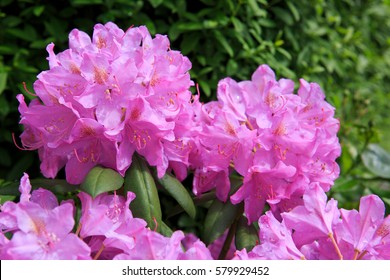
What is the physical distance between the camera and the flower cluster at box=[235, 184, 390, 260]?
4.79 ft

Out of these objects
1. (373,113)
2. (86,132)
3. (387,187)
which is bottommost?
(387,187)

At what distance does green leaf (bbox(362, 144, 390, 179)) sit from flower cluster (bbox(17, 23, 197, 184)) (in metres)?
1.17

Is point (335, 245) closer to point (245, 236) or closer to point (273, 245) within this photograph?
point (273, 245)

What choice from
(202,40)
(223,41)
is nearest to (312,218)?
(223,41)

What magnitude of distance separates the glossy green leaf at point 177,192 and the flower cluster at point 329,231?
0.22 m

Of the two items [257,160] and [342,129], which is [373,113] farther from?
[257,160]

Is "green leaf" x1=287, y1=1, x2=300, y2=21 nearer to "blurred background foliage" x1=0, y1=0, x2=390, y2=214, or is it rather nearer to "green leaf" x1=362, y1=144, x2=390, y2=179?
"blurred background foliage" x1=0, y1=0, x2=390, y2=214

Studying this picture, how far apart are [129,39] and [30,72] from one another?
1003 millimetres

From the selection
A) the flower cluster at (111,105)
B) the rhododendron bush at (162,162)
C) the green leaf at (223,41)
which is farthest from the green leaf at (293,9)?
the flower cluster at (111,105)

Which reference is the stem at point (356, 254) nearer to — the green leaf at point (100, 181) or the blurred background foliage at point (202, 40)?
the green leaf at point (100, 181)

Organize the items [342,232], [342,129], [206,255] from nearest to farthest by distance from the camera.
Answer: [206,255], [342,232], [342,129]

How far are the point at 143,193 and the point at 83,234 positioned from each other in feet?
0.71
